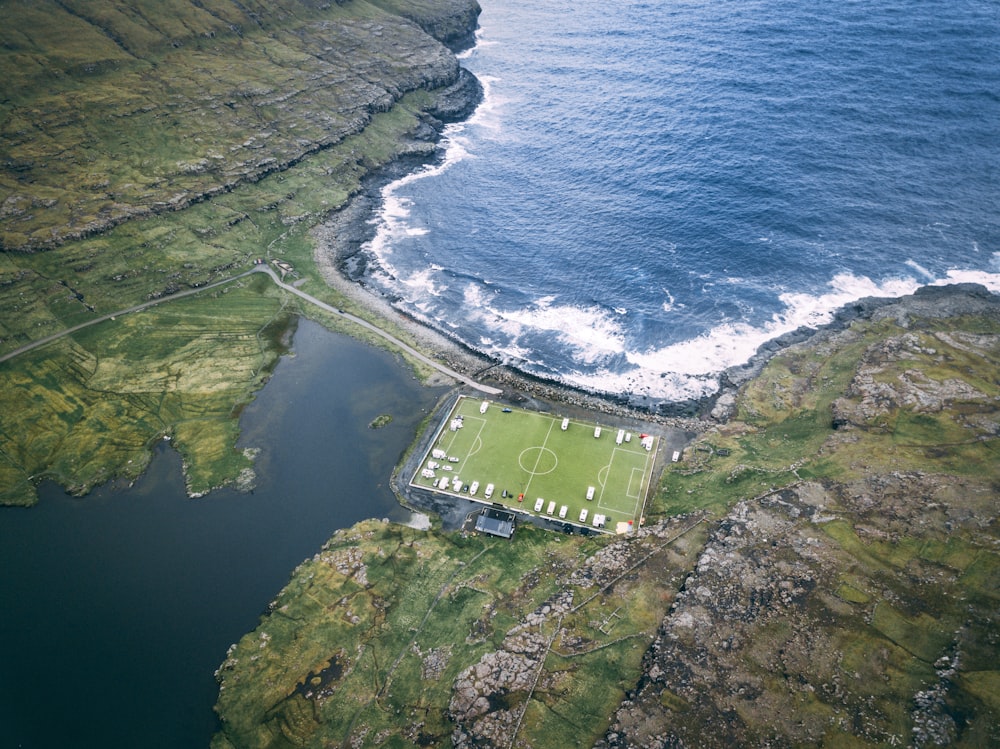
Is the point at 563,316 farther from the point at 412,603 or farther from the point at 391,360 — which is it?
the point at 412,603

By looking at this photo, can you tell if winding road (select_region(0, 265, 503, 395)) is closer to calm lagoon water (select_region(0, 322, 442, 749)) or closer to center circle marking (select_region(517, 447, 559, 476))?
Answer: calm lagoon water (select_region(0, 322, 442, 749))

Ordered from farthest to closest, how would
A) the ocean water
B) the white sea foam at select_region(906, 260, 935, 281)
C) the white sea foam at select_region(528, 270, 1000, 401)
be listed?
1. the white sea foam at select_region(906, 260, 935, 281)
2. the ocean water
3. the white sea foam at select_region(528, 270, 1000, 401)

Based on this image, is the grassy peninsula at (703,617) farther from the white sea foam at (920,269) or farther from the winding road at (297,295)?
the white sea foam at (920,269)

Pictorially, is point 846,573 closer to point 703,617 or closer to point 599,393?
point 703,617

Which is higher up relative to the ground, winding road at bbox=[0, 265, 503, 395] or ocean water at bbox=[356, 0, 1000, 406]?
ocean water at bbox=[356, 0, 1000, 406]

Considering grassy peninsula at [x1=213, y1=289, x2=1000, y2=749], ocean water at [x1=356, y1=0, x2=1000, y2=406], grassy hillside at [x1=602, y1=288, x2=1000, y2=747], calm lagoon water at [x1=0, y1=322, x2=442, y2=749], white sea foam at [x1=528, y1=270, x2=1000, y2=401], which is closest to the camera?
grassy hillside at [x1=602, y1=288, x2=1000, y2=747]

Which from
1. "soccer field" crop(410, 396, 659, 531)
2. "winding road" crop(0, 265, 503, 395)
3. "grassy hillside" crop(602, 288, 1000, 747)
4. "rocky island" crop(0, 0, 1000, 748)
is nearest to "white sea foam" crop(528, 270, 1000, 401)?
"rocky island" crop(0, 0, 1000, 748)
